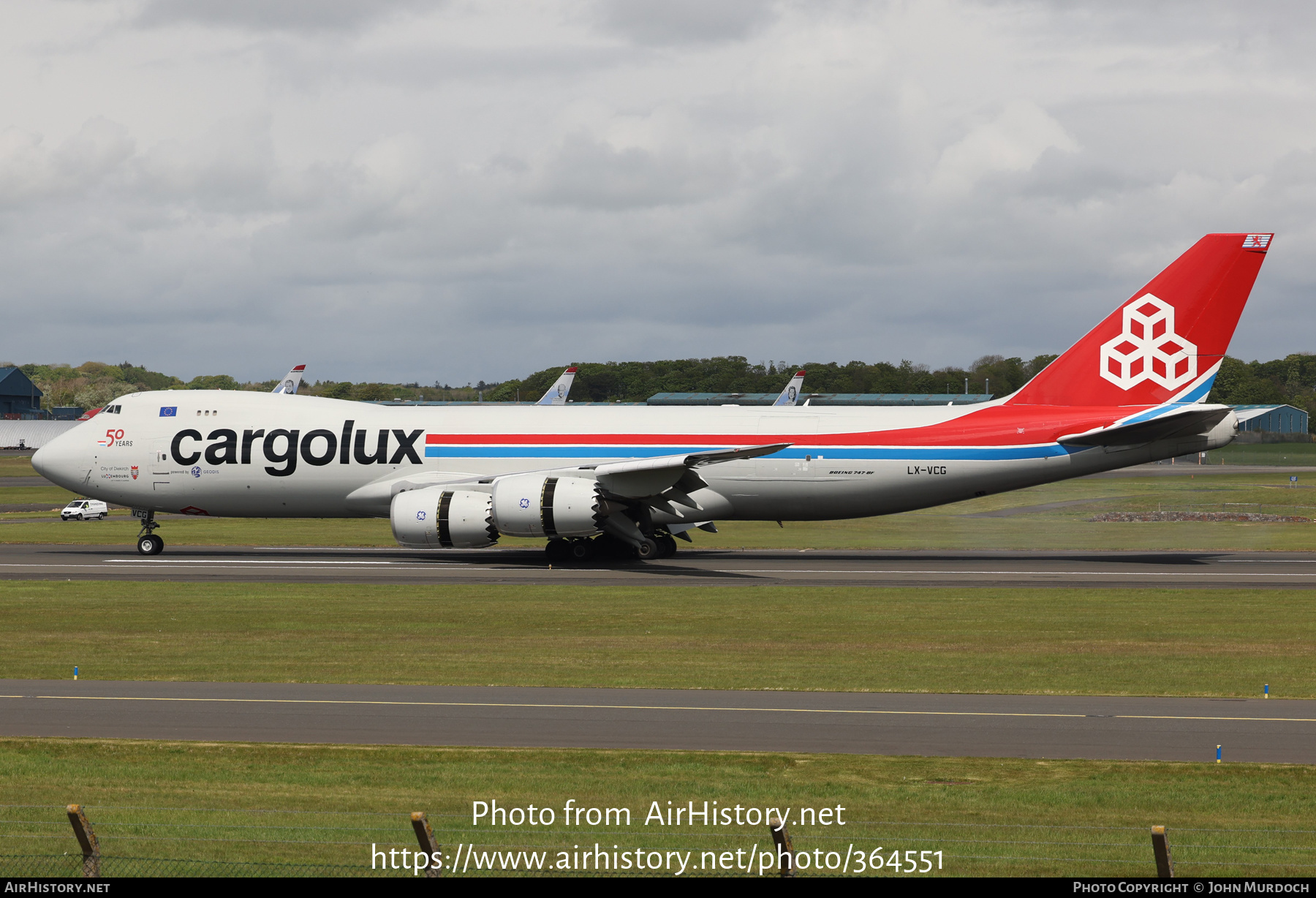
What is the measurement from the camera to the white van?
6744 cm

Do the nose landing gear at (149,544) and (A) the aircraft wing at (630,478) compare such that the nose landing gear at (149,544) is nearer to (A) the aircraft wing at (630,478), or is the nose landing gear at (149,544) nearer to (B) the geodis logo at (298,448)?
(B) the geodis logo at (298,448)

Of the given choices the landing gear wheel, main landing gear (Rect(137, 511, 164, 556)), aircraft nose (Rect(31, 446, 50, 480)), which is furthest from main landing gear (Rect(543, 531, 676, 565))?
aircraft nose (Rect(31, 446, 50, 480))

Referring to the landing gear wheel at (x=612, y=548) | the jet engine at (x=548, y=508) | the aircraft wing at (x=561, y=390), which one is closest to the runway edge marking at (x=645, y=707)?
the jet engine at (x=548, y=508)

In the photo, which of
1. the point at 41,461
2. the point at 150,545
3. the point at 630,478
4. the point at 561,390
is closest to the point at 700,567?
the point at 630,478

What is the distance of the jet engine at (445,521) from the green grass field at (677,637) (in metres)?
5.01

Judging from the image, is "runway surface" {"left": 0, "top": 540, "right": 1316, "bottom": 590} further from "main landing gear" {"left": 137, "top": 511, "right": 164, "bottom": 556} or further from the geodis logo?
the geodis logo

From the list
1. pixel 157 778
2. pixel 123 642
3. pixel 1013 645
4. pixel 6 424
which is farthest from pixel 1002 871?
pixel 6 424

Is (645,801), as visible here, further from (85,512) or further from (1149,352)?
(85,512)

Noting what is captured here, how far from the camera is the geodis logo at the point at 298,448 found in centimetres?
4341

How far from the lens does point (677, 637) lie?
25500 millimetres

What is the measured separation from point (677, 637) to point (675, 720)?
7892mm

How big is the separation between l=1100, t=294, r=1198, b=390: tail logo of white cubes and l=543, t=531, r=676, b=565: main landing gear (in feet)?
55.0

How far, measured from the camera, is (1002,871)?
11000mm

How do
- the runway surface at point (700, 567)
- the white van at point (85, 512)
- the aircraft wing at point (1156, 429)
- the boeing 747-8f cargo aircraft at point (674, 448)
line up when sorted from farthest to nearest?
the white van at point (85, 512) → the boeing 747-8f cargo aircraft at point (674, 448) → the aircraft wing at point (1156, 429) → the runway surface at point (700, 567)
